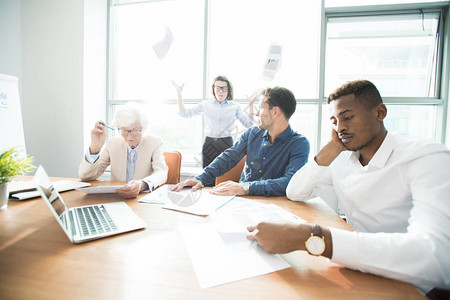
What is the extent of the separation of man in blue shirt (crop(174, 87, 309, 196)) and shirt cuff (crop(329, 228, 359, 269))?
2.66ft

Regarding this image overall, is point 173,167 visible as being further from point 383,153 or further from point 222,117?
point 383,153

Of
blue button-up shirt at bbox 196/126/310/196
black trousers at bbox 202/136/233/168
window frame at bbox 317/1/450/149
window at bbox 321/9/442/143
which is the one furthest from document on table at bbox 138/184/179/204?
window frame at bbox 317/1/450/149

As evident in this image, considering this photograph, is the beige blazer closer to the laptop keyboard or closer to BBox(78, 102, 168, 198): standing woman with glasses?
BBox(78, 102, 168, 198): standing woman with glasses

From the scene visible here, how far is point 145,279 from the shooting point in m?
0.55

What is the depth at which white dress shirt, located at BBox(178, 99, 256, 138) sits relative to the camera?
2922 millimetres

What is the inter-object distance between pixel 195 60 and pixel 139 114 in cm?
185

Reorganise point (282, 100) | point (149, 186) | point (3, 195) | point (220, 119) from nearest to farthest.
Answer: point (3, 195), point (149, 186), point (282, 100), point (220, 119)

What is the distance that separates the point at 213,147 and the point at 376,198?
219 cm

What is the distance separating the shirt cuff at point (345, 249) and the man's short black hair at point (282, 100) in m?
1.20

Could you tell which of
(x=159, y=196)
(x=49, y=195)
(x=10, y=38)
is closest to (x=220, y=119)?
(x=159, y=196)

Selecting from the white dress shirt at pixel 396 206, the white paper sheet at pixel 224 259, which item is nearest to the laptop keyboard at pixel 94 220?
the white paper sheet at pixel 224 259

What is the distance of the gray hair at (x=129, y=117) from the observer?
175 centimetres

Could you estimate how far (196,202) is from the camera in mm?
1128

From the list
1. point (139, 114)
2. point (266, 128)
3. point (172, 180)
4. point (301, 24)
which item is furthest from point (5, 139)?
point (301, 24)
